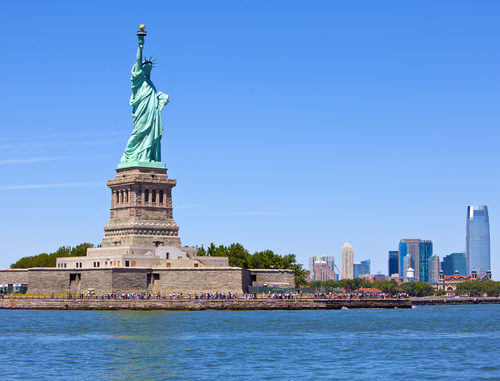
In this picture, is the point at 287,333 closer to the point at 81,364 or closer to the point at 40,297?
the point at 81,364

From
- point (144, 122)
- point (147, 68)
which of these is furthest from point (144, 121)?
point (147, 68)

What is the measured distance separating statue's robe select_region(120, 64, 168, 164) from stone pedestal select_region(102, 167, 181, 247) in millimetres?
2331

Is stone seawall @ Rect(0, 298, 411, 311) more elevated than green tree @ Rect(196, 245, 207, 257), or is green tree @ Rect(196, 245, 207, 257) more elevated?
green tree @ Rect(196, 245, 207, 257)

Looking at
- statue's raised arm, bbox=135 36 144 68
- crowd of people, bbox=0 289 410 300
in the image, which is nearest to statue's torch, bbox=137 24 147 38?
statue's raised arm, bbox=135 36 144 68

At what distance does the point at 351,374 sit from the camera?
1938 inches

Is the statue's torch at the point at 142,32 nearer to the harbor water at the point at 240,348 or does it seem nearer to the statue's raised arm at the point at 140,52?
the statue's raised arm at the point at 140,52

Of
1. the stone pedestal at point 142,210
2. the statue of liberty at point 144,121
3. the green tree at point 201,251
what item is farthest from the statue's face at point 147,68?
the green tree at point 201,251

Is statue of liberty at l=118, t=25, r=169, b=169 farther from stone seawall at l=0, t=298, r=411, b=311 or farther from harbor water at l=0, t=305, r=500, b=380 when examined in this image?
harbor water at l=0, t=305, r=500, b=380

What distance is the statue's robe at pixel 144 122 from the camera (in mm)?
118438

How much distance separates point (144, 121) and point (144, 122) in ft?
0.46

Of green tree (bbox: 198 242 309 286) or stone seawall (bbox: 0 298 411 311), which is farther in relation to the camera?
green tree (bbox: 198 242 309 286)

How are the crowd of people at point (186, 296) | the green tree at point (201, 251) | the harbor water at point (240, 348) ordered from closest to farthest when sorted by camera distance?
1. the harbor water at point (240, 348)
2. the crowd of people at point (186, 296)
3. the green tree at point (201, 251)

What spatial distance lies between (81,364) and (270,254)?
84.2 meters

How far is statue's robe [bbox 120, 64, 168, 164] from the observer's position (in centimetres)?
11844
